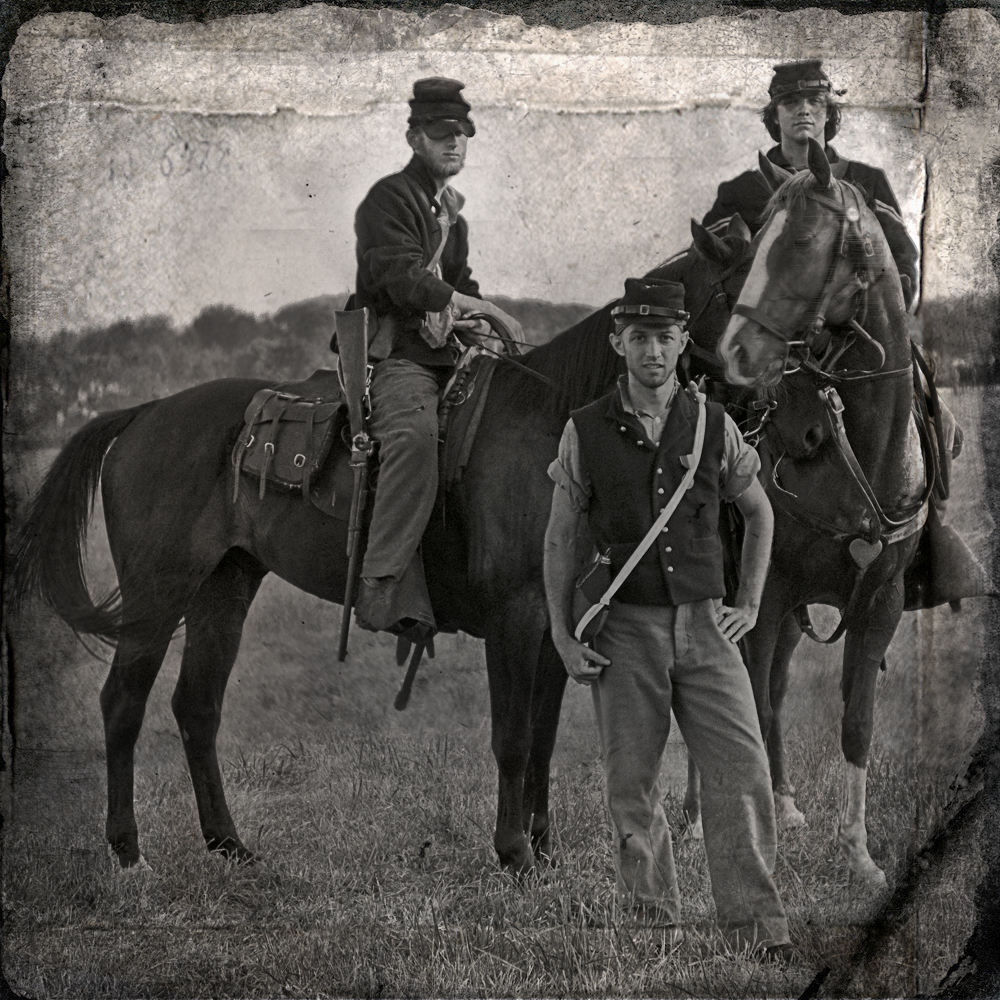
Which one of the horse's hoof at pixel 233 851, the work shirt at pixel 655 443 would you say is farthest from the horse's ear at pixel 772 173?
the horse's hoof at pixel 233 851

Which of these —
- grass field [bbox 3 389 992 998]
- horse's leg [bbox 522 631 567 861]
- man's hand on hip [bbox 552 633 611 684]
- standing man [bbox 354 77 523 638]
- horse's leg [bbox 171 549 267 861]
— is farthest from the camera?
horse's leg [bbox 171 549 267 861]

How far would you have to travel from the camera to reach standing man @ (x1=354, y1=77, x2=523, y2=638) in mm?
4434

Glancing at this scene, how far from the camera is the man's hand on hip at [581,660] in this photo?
3777 millimetres

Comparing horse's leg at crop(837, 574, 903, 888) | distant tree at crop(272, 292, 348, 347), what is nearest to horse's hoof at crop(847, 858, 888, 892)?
horse's leg at crop(837, 574, 903, 888)

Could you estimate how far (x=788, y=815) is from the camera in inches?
176

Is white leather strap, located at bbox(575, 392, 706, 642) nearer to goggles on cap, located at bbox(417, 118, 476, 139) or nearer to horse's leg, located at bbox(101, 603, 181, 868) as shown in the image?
goggles on cap, located at bbox(417, 118, 476, 139)

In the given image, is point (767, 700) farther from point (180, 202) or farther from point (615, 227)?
point (180, 202)

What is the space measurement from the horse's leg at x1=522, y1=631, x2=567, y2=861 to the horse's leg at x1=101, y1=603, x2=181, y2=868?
1.45 meters

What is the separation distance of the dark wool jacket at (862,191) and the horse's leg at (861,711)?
1.17 meters

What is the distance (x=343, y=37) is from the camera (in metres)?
4.55

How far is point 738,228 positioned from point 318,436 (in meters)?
1.72

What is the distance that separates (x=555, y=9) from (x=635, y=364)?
5.08 feet

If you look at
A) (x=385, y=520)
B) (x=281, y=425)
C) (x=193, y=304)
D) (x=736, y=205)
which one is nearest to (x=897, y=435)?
(x=736, y=205)

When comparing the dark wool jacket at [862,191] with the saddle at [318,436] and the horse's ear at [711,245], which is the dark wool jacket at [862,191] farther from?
the saddle at [318,436]
